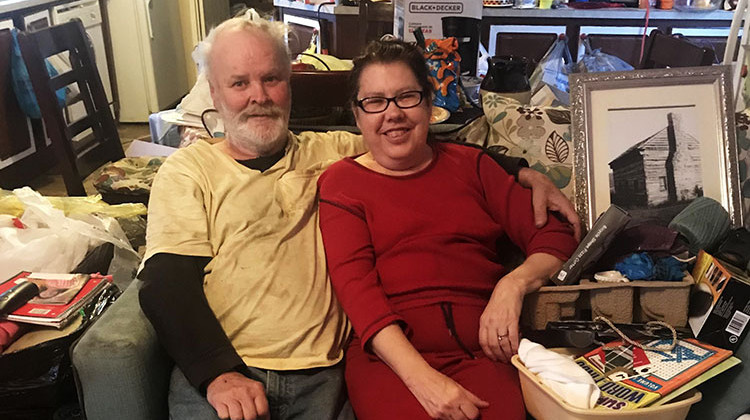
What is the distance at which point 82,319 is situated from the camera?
4.60 ft

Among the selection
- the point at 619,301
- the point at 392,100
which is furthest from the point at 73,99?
the point at 619,301

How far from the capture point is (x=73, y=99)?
2.84 metres

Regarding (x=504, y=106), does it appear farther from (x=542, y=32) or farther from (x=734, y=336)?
(x=542, y=32)

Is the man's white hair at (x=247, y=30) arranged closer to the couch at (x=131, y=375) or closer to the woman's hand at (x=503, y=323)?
the couch at (x=131, y=375)

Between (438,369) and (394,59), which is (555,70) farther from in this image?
(438,369)

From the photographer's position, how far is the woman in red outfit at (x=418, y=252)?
1314 mm

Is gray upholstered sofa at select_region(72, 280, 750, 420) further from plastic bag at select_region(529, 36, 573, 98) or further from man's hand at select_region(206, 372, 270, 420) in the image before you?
plastic bag at select_region(529, 36, 573, 98)

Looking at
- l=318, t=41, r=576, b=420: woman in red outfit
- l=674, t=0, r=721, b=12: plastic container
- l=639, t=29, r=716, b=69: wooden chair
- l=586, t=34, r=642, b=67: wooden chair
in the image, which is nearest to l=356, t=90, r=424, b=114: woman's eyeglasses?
l=318, t=41, r=576, b=420: woman in red outfit

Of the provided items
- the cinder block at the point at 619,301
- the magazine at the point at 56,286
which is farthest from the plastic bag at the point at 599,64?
the magazine at the point at 56,286

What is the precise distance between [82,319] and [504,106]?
49.2 inches

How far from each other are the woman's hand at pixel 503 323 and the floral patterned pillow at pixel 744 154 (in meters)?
0.74

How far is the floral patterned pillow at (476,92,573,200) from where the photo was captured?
68.3 inches

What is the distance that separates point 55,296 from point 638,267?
1322 millimetres

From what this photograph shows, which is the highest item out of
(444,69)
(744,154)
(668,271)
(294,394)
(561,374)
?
(444,69)
